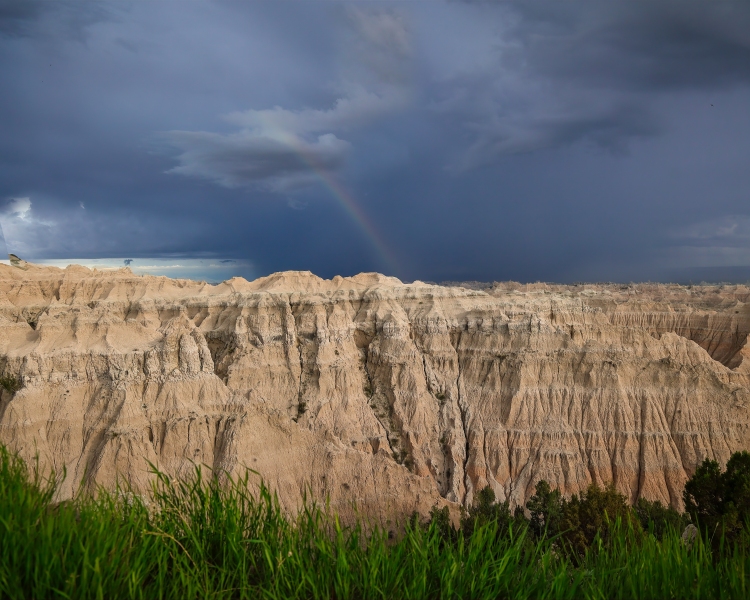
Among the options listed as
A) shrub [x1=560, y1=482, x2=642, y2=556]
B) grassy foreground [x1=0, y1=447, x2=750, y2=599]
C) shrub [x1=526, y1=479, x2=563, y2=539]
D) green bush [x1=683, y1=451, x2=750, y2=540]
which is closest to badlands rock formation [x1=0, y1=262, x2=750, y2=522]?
shrub [x1=526, y1=479, x2=563, y2=539]

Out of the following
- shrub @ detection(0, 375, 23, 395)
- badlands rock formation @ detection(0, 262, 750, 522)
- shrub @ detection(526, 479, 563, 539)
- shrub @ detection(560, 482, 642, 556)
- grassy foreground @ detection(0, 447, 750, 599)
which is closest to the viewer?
grassy foreground @ detection(0, 447, 750, 599)

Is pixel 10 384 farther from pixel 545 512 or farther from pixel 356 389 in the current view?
pixel 545 512

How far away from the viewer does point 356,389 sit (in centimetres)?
5188

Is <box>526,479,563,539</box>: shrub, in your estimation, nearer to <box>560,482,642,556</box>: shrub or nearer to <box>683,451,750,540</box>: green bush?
<box>560,482,642,556</box>: shrub

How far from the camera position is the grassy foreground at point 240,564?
529 cm

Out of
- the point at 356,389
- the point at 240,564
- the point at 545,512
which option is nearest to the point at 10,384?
the point at 356,389

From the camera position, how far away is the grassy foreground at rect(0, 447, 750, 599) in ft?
17.4

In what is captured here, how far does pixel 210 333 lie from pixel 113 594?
52.2 m

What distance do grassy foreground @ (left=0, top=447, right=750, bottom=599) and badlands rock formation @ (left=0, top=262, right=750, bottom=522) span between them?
2892 centimetres

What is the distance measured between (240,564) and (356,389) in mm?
45991

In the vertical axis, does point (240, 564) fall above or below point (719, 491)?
above

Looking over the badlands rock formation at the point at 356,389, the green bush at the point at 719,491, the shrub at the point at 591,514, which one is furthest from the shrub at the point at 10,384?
the green bush at the point at 719,491

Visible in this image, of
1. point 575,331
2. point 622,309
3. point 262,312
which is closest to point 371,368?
point 262,312

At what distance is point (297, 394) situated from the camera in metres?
50.6
